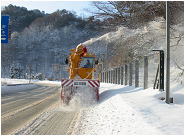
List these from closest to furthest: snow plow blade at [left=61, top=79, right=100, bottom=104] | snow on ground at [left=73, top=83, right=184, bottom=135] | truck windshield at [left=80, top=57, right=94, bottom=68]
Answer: snow on ground at [left=73, top=83, right=184, bottom=135], snow plow blade at [left=61, top=79, right=100, bottom=104], truck windshield at [left=80, top=57, right=94, bottom=68]

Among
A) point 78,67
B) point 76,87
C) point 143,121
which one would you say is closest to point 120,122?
point 143,121

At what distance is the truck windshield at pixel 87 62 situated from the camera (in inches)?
772

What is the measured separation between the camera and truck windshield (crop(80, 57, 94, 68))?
1961 cm

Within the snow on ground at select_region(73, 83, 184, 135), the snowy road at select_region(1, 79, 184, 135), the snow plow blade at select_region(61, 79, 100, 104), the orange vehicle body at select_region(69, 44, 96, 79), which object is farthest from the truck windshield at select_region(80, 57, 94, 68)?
the snow on ground at select_region(73, 83, 184, 135)

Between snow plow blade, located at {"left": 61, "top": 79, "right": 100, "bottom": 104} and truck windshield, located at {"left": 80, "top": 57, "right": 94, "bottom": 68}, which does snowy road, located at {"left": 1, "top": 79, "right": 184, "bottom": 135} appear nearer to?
snow plow blade, located at {"left": 61, "top": 79, "right": 100, "bottom": 104}

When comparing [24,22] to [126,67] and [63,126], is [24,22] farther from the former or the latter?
[63,126]

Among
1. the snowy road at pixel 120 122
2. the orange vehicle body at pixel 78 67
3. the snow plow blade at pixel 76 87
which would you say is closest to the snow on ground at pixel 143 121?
the snowy road at pixel 120 122

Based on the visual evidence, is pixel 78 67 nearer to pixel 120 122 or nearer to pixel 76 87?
pixel 76 87

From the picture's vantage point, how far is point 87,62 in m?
19.7

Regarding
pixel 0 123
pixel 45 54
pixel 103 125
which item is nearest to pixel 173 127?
pixel 103 125

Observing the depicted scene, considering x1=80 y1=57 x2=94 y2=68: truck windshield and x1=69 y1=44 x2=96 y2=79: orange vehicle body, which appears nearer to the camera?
x1=69 y1=44 x2=96 y2=79: orange vehicle body

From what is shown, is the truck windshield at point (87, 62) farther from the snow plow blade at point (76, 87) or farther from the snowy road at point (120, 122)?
the snowy road at point (120, 122)

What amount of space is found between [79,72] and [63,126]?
30.2 ft

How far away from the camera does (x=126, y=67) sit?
2341 cm
